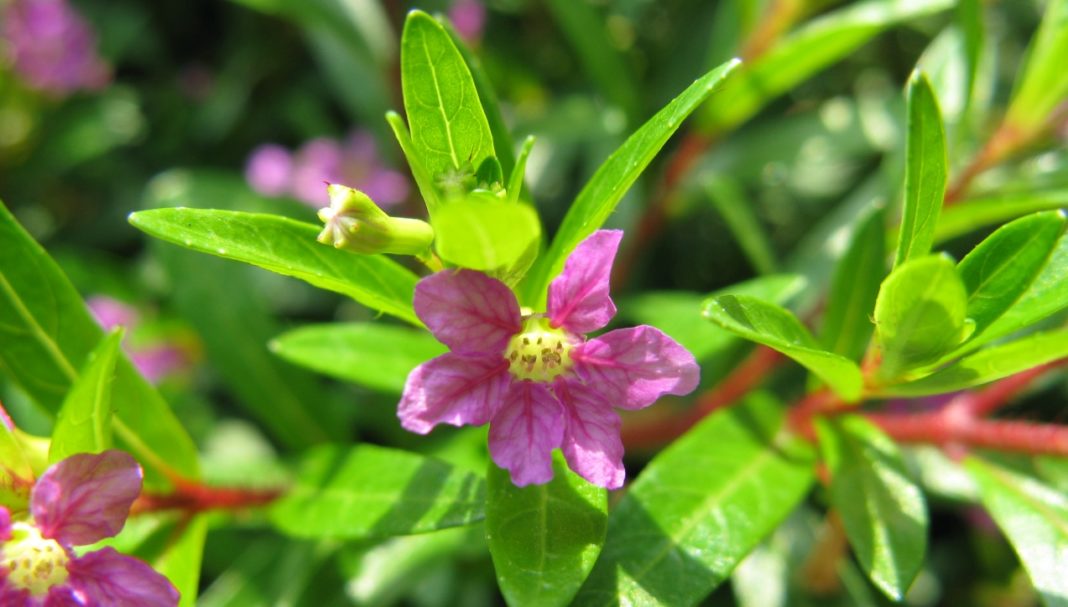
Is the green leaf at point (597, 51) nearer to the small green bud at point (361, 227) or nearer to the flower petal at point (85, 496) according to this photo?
the small green bud at point (361, 227)

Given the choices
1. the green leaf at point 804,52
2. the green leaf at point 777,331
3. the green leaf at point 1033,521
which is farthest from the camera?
the green leaf at point 804,52

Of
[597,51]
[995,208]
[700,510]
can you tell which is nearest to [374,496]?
[700,510]

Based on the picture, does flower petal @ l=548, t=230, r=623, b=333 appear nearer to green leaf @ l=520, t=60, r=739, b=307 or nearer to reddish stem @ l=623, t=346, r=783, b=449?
green leaf @ l=520, t=60, r=739, b=307

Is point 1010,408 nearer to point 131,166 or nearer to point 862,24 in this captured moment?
point 862,24

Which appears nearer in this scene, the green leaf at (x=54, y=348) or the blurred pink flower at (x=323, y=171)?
the green leaf at (x=54, y=348)

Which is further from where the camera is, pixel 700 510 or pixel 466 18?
pixel 466 18

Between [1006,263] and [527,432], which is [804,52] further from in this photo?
[527,432]

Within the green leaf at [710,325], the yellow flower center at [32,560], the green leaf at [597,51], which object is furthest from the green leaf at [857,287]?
the yellow flower center at [32,560]
